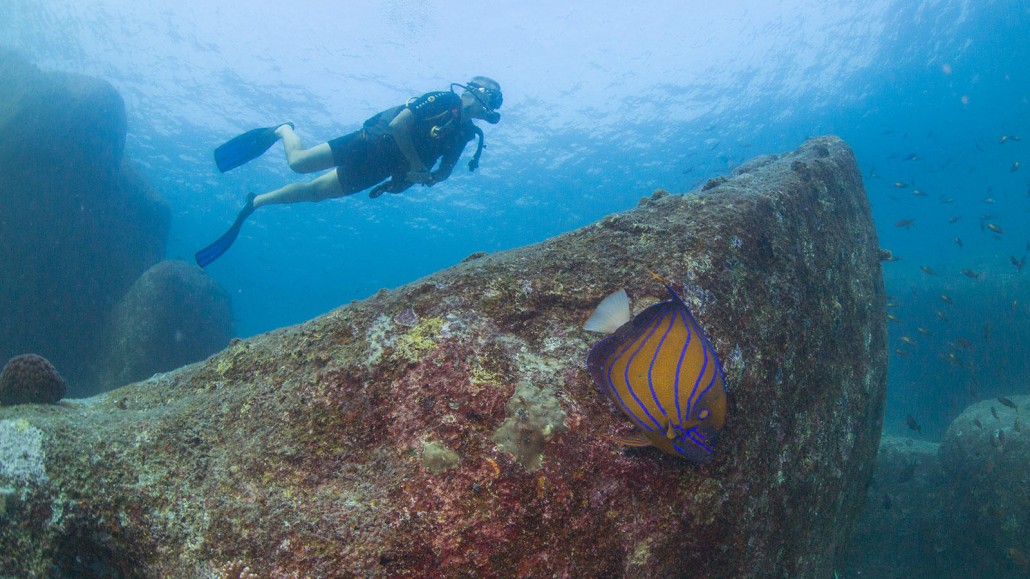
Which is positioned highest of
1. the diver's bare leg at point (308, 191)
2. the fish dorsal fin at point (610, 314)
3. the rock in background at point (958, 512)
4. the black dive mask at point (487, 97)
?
the black dive mask at point (487, 97)

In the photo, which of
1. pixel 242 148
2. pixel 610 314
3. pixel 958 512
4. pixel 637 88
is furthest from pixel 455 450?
pixel 637 88

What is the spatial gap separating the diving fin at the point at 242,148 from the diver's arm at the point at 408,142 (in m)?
1.91

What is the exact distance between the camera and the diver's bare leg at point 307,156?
19.6 ft

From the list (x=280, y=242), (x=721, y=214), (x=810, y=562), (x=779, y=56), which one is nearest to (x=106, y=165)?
(x=721, y=214)

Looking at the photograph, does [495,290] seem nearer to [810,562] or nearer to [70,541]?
[70,541]

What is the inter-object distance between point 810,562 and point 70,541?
3.43 m

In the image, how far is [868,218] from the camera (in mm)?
4914

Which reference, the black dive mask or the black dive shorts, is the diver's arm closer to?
the black dive shorts

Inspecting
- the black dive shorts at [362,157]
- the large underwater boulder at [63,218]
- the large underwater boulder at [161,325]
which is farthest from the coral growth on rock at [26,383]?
the large underwater boulder at [63,218]

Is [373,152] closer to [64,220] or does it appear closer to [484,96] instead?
[484,96]

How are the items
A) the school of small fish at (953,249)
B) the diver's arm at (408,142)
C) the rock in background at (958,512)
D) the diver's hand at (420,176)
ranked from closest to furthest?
1. the diver's arm at (408,142)
2. the diver's hand at (420,176)
3. the rock in background at (958,512)
4. the school of small fish at (953,249)

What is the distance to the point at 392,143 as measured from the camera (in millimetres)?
6074

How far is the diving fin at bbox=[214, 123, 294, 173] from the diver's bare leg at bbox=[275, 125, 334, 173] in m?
0.33

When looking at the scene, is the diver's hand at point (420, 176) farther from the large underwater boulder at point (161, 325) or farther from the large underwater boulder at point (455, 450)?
the large underwater boulder at point (161, 325)
